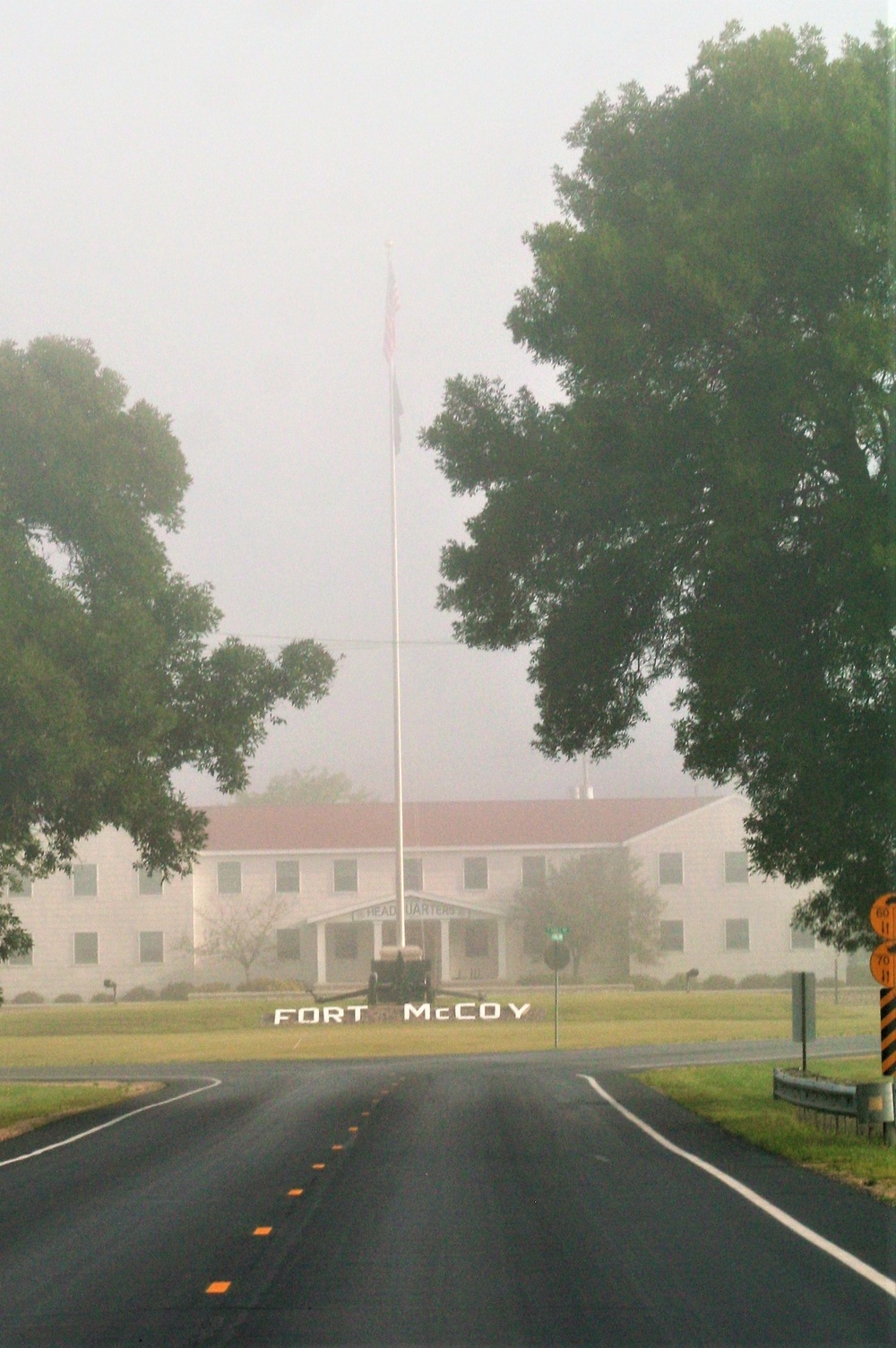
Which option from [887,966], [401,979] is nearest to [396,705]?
[401,979]

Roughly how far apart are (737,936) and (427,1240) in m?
67.1

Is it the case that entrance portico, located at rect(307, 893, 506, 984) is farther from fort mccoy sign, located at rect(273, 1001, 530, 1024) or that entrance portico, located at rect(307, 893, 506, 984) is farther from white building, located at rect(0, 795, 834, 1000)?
fort mccoy sign, located at rect(273, 1001, 530, 1024)

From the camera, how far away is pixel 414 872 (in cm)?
8075

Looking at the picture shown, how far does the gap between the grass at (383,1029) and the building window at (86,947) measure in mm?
6161

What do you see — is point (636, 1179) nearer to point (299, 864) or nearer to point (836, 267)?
point (836, 267)

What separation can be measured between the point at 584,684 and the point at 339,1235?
457 inches

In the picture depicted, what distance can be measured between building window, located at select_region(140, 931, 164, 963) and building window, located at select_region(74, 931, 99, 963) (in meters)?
2.12

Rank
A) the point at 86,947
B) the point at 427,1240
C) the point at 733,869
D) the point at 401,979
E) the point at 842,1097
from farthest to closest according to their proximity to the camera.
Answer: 1. the point at 86,947
2. the point at 733,869
3. the point at 401,979
4. the point at 842,1097
5. the point at 427,1240

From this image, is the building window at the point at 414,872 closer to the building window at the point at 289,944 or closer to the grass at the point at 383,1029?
the building window at the point at 289,944

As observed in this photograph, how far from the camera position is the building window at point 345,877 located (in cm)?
8069

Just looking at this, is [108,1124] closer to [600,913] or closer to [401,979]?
[401,979]

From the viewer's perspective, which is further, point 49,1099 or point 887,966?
point 49,1099

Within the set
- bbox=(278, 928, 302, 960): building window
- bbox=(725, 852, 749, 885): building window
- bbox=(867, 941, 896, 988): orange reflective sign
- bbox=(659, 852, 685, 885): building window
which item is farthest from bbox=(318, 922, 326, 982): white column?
bbox=(867, 941, 896, 988): orange reflective sign

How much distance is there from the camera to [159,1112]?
2486cm
